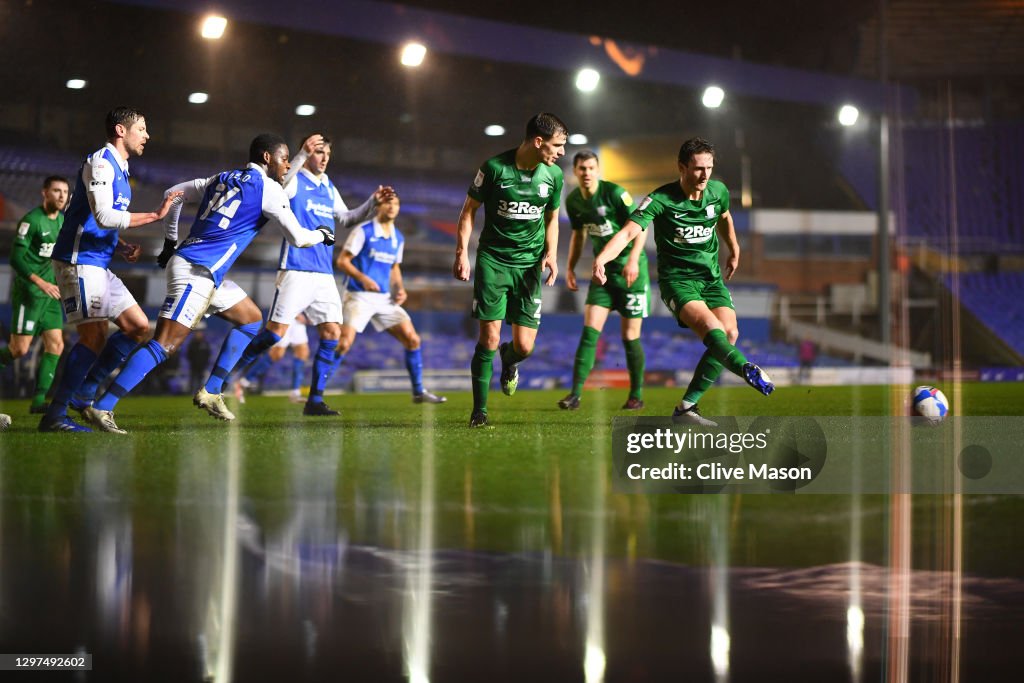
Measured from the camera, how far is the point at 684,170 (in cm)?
582

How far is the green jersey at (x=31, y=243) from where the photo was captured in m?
7.50

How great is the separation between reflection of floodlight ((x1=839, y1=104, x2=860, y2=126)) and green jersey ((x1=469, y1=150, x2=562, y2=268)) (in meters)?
15.7

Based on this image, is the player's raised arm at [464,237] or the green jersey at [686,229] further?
the green jersey at [686,229]

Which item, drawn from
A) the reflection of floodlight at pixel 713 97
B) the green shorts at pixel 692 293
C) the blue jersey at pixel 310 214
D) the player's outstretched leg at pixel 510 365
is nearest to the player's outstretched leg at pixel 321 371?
the blue jersey at pixel 310 214

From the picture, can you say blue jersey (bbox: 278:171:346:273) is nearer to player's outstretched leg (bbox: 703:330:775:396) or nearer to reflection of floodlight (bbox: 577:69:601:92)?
player's outstretched leg (bbox: 703:330:775:396)

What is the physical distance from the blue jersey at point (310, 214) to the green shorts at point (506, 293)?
1535 millimetres

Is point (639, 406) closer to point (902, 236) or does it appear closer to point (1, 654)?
point (1, 654)

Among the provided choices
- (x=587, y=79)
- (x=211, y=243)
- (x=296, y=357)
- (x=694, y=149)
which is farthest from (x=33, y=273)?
(x=587, y=79)

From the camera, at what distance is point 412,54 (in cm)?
1511

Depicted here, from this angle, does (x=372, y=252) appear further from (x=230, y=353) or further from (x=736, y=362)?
(x=736, y=362)

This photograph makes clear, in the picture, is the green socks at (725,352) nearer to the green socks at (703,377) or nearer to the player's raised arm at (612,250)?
the green socks at (703,377)

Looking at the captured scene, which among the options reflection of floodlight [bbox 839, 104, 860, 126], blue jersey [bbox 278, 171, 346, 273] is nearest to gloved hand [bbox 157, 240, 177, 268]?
blue jersey [bbox 278, 171, 346, 273]

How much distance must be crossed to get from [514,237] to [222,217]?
5.45ft

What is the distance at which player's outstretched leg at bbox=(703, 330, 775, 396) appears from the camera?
17.7 feet
